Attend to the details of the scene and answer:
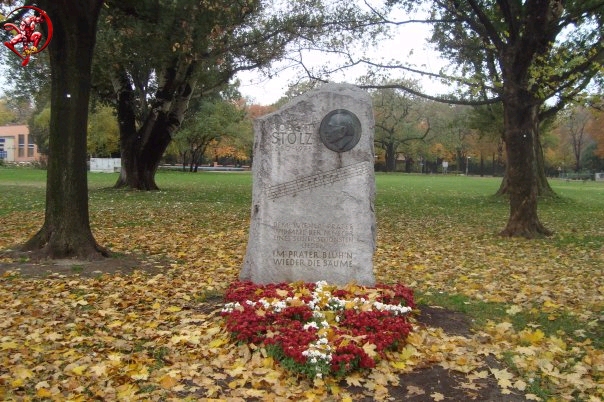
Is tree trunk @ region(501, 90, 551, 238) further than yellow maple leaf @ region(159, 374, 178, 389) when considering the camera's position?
Yes

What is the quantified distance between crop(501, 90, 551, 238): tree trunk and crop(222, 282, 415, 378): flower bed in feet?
23.8

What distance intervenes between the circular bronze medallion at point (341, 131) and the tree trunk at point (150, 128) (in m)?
17.0

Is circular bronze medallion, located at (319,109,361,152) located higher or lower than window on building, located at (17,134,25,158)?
lower

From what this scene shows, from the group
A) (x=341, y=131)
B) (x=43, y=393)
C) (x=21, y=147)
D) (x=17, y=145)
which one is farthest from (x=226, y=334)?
(x=21, y=147)

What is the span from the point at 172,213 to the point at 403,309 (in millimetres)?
11615

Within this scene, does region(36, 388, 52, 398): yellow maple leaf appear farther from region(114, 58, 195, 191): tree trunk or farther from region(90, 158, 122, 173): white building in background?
region(90, 158, 122, 173): white building in background

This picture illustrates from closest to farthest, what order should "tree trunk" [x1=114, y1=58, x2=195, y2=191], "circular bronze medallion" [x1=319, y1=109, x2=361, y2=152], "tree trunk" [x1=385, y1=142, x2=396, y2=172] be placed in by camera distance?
"circular bronze medallion" [x1=319, y1=109, x2=361, y2=152], "tree trunk" [x1=114, y1=58, x2=195, y2=191], "tree trunk" [x1=385, y1=142, x2=396, y2=172]

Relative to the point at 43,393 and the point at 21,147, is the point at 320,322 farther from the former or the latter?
the point at 21,147

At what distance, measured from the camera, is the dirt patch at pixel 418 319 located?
4.45m

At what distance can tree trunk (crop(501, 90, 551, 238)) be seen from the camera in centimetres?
1276

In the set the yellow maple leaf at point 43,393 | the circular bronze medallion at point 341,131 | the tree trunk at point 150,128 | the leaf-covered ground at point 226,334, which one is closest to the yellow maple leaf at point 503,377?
the leaf-covered ground at point 226,334

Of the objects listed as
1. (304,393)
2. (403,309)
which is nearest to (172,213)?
(403,309)

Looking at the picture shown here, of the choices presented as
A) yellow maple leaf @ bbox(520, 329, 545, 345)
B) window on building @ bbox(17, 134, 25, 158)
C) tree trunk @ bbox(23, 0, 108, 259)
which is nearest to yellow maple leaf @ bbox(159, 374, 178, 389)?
yellow maple leaf @ bbox(520, 329, 545, 345)

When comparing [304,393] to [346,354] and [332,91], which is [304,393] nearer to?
[346,354]
